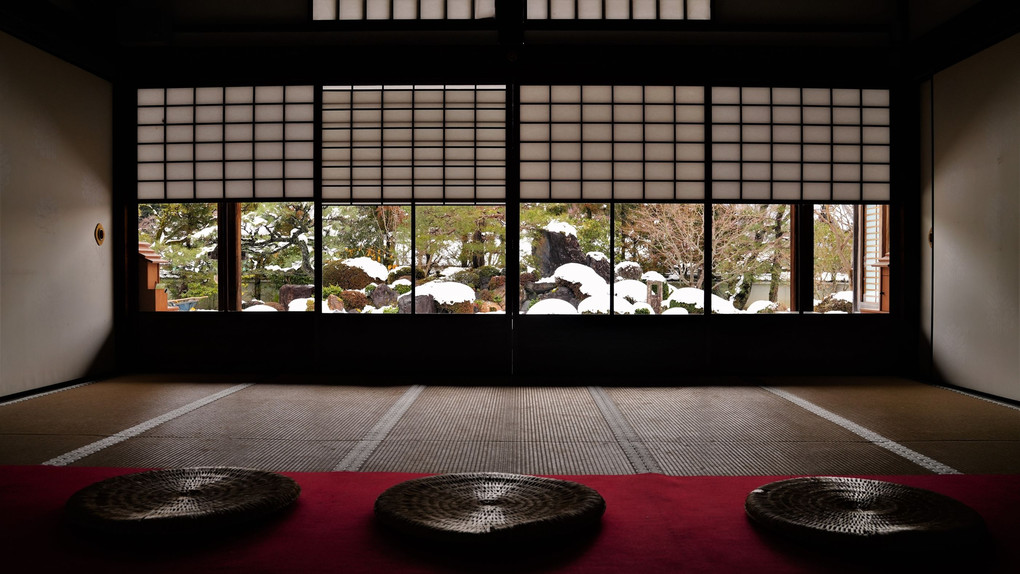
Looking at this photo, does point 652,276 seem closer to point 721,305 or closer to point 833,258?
point 721,305

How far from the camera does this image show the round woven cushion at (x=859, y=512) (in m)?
0.92

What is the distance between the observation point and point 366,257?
1052 centimetres

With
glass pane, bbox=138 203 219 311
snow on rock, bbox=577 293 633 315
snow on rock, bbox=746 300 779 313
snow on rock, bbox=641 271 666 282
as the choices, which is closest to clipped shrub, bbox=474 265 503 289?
snow on rock, bbox=577 293 633 315

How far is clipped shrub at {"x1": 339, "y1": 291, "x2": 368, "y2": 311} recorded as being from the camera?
10.1 meters

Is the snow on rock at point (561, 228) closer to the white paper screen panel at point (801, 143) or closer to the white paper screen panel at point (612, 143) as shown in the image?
the white paper screen panel at point (612, 143)

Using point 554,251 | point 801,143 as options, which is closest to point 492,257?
point 554,251

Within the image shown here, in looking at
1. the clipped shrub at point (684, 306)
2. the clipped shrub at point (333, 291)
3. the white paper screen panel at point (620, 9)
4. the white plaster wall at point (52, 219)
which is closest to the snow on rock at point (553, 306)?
the clipped shrub at point (684, 306)

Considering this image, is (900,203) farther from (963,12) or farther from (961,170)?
(963,12)

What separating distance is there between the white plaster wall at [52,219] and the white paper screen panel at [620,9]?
357cm

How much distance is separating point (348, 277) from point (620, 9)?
6413 millimetres

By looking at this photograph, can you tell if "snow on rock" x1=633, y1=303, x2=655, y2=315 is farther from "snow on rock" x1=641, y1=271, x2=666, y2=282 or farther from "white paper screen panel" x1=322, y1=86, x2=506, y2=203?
"white paper screen panel" x1=322, y1=86, x2=506, y2=203

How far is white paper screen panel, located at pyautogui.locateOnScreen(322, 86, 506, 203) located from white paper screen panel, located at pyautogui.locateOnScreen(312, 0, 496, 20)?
556 millimetres

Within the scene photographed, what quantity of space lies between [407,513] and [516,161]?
465cm

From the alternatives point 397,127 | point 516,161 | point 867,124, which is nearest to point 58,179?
point 397,127
